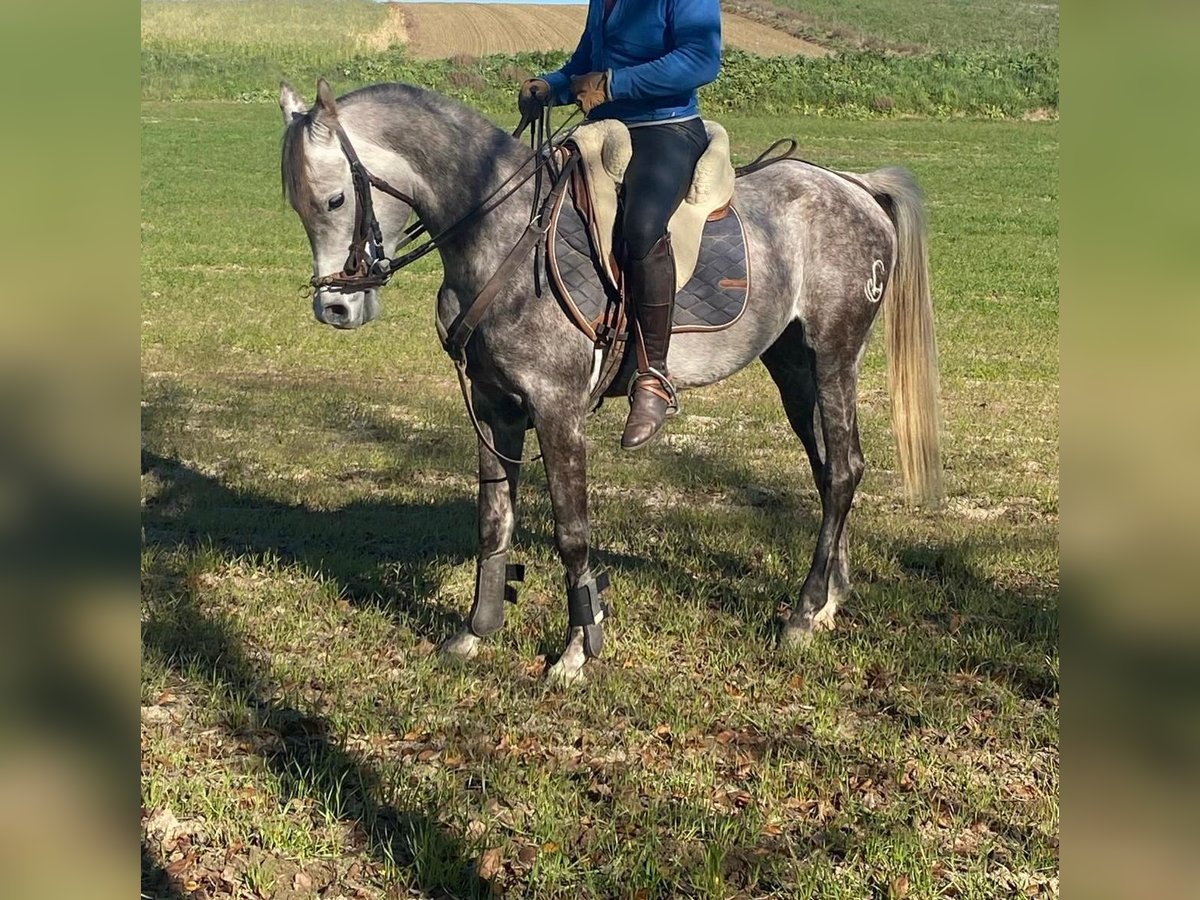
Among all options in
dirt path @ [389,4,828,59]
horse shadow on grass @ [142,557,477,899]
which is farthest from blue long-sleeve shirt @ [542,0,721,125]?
dirt path @ [389,4,828,59]

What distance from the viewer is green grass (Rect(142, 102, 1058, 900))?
12.8 feet

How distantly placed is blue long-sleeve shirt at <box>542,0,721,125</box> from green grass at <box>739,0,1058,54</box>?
47.4 meters

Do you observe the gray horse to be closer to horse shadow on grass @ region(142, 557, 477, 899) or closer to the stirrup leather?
the stirrup leather

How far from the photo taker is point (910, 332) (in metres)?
6.35

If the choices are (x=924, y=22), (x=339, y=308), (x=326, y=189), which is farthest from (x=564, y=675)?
(x=924, y=22)

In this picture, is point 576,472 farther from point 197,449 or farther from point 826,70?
point 826,70

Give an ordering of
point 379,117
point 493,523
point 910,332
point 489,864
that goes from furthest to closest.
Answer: point 910,332 < point 493,523 < point 379,117 < point 489,864

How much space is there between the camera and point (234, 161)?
31047 millimetres

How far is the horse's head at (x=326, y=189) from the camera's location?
4.54 meters

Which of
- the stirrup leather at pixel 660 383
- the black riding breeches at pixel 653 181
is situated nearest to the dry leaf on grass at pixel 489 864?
the stirrup leather at pixel 660 383

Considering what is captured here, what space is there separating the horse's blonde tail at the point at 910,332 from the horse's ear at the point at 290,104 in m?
3.12

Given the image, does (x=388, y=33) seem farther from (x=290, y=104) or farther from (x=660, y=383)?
(x=660, y=383)

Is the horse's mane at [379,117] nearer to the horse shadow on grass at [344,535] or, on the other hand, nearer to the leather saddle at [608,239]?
the leather saddle at [608,239]

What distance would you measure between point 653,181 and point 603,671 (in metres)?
2.12
